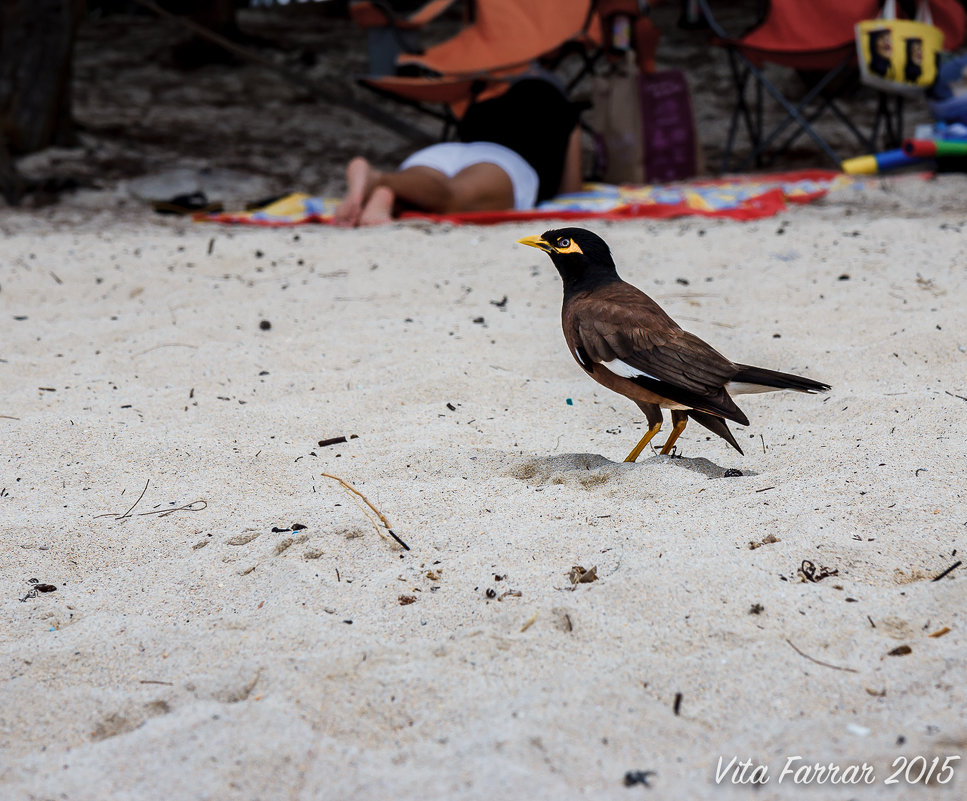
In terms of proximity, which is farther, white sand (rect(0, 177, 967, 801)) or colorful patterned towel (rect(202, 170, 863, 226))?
colorful patterned towel (rect(202, 170, 863, 226))

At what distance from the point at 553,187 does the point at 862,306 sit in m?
3.07

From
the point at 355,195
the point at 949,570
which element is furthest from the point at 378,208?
the point at 949,570

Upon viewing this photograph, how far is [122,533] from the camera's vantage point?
2027mm

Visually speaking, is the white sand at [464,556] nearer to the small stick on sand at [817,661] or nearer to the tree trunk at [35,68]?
the small stick on sand at [817,661]

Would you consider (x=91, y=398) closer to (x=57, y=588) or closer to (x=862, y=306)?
(x=57, y=588)

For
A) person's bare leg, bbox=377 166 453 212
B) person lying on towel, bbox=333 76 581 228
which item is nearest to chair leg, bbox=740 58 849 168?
person lying on towel, bbox=333 76 581 228

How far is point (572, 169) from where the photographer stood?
619 centimetres

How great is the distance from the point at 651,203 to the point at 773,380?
12.4 feet

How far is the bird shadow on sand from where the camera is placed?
2.15 metres

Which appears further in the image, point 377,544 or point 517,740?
point 377,544

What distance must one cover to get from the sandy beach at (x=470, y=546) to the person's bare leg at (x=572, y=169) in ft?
7.46

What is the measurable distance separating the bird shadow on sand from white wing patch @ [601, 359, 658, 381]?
0.73 feet

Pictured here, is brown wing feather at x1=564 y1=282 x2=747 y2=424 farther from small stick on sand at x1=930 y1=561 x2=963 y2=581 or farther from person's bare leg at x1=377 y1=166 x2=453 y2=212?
person's bare leg at x1=377 y1=166 x2=453 y2=212

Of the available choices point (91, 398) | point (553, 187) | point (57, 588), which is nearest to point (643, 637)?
point (57, 588)
